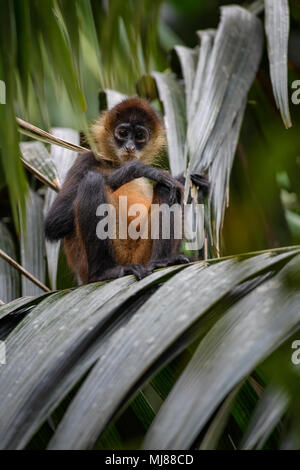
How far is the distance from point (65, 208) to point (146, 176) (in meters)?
0.76

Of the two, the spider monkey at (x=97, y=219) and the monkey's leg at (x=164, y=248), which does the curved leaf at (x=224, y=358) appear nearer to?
the spider monkey at (x=97, y=219)

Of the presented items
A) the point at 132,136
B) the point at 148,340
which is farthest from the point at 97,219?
the point at 148,340

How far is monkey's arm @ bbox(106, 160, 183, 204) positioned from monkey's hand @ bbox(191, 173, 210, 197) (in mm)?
127

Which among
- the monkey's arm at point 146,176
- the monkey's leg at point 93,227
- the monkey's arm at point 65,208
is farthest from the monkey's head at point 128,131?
the monkey's leg at point 93,227

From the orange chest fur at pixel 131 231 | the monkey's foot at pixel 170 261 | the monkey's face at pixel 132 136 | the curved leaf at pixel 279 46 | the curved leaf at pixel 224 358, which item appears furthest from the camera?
the monkey's face at pixel 132 136

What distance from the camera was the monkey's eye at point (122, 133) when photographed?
6.47 metres

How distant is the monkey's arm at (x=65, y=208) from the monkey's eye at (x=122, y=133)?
1.11 metres

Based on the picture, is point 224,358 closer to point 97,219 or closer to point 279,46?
point 279,46

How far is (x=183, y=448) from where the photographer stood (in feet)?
5.71

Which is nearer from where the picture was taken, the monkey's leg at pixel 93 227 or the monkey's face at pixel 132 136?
the monkey's leg at pixel 93 227

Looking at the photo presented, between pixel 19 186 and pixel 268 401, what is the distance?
1.02 metres

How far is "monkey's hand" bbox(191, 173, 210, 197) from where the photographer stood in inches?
187

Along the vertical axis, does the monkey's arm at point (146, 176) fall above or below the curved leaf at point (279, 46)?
below

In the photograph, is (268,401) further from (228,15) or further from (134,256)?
(228,15)
